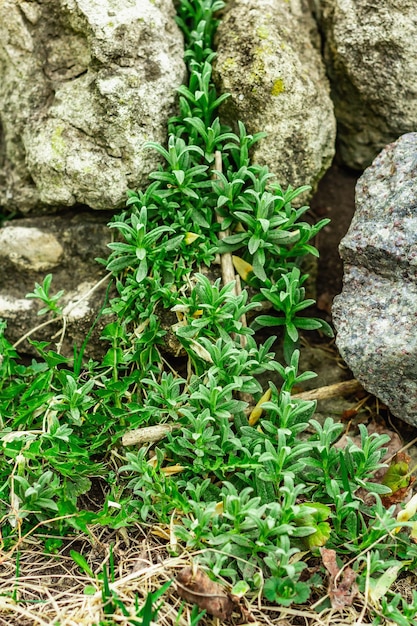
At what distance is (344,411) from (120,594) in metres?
1.32

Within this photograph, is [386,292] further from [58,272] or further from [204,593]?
[58,272]

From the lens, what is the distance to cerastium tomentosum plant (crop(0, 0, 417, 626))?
255 cm

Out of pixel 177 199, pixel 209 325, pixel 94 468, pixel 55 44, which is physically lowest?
pixel 94 468

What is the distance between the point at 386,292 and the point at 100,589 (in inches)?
65.7

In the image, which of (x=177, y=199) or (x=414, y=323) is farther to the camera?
(x=177, y=199)

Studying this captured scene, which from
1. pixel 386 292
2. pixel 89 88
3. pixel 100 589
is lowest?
pixel 100 589

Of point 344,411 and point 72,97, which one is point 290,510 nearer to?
point 344,411

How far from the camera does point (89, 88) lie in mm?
3285

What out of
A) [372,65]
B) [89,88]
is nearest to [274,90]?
[372,65]

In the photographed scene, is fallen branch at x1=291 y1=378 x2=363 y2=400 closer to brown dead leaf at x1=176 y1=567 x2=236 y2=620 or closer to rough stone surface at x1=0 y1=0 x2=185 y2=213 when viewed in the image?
brown dead leaf at x1=176 y1=567 x2=236 y2=620

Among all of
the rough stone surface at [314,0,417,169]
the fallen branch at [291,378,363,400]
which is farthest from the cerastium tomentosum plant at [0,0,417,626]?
the rough stone surface at [314,0,417,169]

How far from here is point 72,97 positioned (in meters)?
3.32

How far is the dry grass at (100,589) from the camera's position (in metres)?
2.40

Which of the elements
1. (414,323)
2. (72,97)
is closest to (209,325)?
(414,323)
